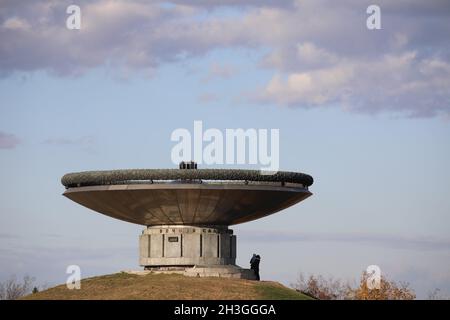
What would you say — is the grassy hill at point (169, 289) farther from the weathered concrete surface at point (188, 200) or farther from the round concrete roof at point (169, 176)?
the round concrete roof at point (169, 176)

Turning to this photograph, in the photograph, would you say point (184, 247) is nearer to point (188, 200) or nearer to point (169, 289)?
point (188, 200)

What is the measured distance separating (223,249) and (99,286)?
7287 millimetres

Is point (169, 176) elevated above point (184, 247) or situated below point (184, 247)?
above

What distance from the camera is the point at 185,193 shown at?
6894cm

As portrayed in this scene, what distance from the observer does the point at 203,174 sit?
6875 cm

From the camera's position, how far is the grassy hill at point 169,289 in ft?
216

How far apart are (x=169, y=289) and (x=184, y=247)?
5.05 metres

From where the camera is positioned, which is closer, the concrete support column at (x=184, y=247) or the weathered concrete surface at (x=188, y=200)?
the weathered concrete surface at (x=188, y=200)

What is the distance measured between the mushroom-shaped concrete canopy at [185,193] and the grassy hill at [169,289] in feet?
11.4

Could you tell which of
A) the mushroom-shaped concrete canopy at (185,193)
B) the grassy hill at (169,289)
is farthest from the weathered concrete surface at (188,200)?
the grassy hill at (169,289)

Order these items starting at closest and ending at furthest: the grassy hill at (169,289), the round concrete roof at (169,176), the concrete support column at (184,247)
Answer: the grassy hill at (169,289)
the round concrete roof at (169,176)
the concrete support column at (184,247)

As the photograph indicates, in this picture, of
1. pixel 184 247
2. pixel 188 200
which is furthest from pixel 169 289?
pixel 188 200
